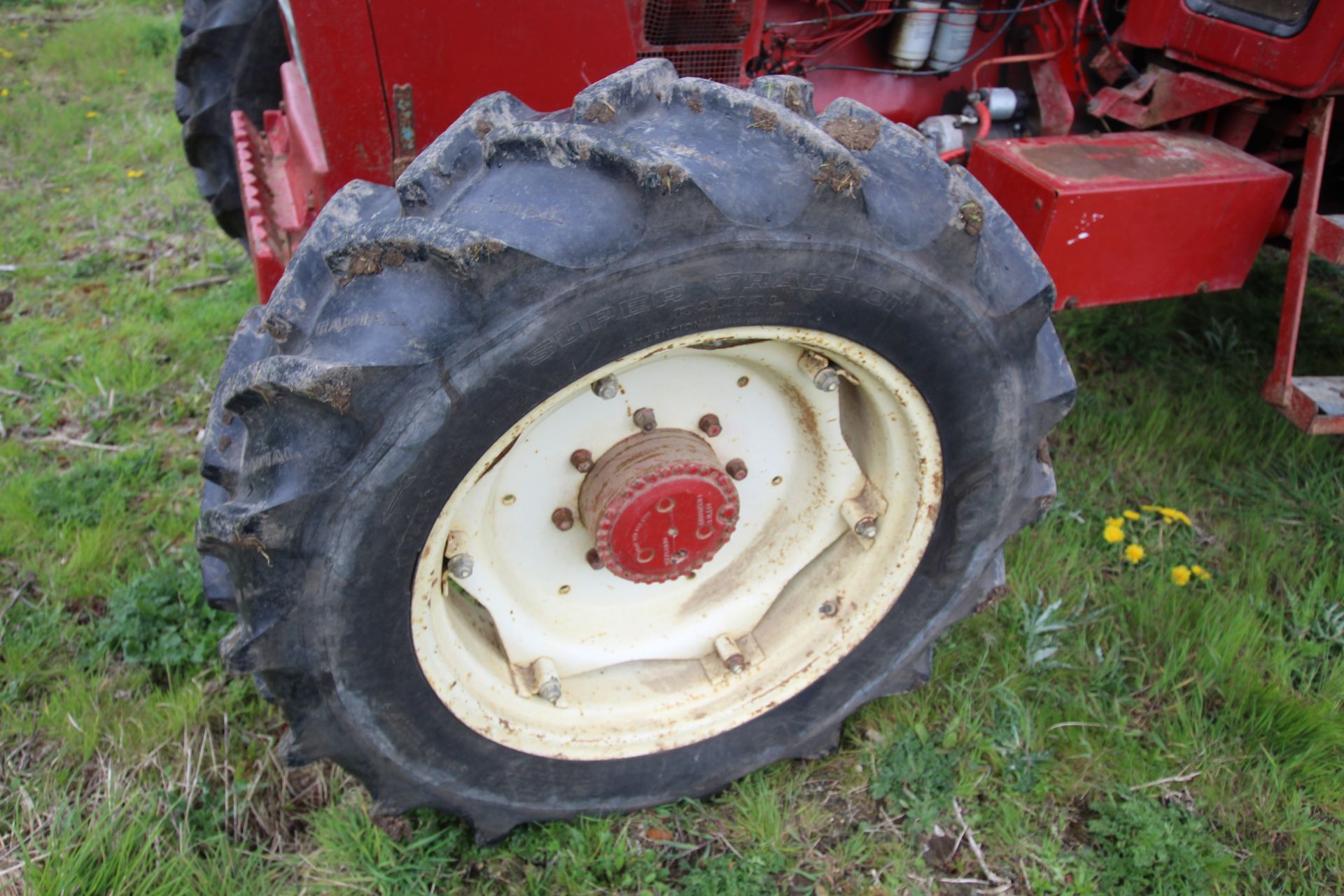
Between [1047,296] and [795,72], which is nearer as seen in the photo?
[1047,296]

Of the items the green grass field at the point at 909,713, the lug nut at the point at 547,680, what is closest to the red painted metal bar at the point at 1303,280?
the green grass field at the point at 909,713

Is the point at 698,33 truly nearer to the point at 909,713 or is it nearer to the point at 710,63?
the point at 710,63

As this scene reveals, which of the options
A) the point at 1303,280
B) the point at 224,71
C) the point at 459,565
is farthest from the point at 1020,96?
the point at 224,71

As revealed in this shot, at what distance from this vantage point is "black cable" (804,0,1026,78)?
2.22 m

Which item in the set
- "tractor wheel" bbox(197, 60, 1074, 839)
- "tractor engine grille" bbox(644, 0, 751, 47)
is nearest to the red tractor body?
"tractor engine grille" bbox(644, 0, 751, 47)

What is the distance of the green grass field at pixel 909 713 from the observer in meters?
1.85

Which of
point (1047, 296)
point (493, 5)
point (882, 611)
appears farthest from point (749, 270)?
point (882, 611)

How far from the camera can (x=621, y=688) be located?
1.90 m

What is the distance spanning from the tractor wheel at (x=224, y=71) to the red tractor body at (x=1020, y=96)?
1.07 feet

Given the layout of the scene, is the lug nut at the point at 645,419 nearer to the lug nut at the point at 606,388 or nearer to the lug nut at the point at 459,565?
the lug nut at the point at 606,388

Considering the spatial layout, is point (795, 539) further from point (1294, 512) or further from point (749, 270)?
point (1294, 512)

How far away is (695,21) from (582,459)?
0.87 meters

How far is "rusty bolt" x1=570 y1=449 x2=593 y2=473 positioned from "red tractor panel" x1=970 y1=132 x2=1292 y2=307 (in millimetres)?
994

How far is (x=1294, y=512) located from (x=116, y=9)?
780 centimetres
